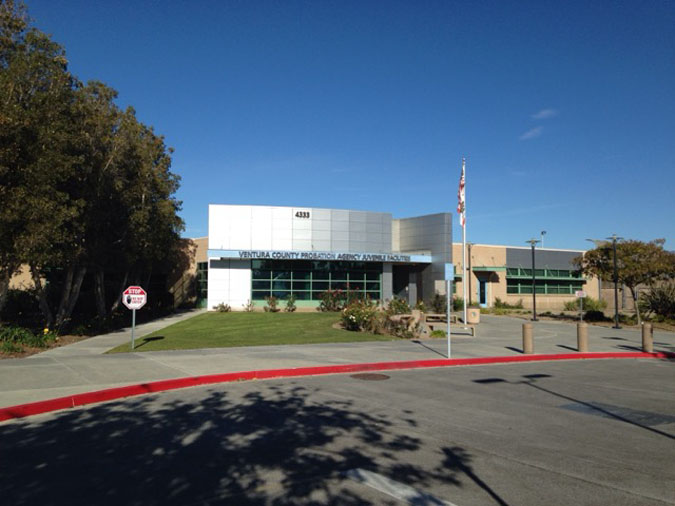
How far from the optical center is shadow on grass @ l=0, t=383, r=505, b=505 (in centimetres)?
521

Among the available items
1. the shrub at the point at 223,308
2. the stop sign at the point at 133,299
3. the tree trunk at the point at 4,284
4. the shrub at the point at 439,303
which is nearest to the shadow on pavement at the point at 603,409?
the stop sign at the point at 133,299

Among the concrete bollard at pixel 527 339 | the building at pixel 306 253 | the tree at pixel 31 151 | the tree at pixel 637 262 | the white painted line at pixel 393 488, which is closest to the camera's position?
the white painted line at pixel 393 488

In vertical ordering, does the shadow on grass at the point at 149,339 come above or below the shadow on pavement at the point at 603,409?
above

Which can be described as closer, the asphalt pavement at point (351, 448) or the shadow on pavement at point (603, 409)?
the asphalt pavement at point (351, 448)

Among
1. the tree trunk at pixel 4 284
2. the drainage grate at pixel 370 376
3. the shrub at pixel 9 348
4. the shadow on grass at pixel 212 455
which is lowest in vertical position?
the drainage grate at pixel 370 376

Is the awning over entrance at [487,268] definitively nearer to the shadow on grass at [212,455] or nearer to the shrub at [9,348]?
the shrub at [9,348]

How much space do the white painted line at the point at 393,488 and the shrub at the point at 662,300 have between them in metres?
32.4

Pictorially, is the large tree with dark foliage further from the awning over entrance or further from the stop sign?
the awning over entrance

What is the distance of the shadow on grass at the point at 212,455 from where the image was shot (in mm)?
A: 5215

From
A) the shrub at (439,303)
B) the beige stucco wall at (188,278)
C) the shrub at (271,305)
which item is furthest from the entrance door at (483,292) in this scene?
the beige stucco wall at (188,278)

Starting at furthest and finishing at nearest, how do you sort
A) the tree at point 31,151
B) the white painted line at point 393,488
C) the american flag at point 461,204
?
1. the american flag at point 461,204
2. the tree at point 31,151
3. the white painted line at point 393,488

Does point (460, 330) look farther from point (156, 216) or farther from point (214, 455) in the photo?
point (214, 455)

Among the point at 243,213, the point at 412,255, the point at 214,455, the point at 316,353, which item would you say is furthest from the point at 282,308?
the point at 214,455

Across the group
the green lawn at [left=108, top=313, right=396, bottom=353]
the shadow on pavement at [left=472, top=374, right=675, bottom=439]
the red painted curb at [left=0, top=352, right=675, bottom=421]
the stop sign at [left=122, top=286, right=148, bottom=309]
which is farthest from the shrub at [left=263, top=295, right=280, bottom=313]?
the shadow on pavement at [left=472, top=374, right=675, bottom=439]
